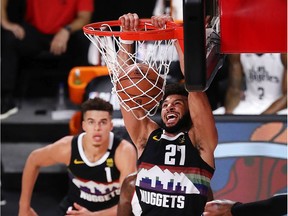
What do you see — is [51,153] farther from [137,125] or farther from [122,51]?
[122,51]

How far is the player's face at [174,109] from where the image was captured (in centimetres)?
414

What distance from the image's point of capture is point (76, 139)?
5137 mm

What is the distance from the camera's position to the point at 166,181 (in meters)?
4.09

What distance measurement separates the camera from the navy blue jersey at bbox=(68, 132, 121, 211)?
5.07 m

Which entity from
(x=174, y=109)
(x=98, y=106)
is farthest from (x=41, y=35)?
(x=174, y=109)

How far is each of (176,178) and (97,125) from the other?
103 cm

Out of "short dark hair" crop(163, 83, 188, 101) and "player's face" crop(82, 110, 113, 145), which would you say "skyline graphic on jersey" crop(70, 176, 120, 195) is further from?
"short dark hair" crop(163, 83, 188, 101)

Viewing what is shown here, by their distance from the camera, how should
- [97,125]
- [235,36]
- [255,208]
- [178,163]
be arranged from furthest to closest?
[97,125] → [255,208] → [178,163] → [235,36]

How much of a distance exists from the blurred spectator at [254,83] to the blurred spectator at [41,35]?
1.24 meters

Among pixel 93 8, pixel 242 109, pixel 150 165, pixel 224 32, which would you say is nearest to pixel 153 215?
pixel 150 165

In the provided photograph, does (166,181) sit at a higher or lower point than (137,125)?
lower

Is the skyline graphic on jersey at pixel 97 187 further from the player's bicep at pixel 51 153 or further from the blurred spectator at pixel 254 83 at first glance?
the blurred spectator at pixel 254 83

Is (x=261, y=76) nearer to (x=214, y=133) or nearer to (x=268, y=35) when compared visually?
(x=214, y=133)

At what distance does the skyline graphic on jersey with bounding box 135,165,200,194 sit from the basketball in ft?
1.09
